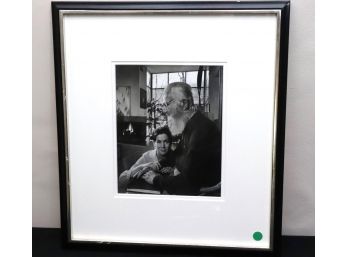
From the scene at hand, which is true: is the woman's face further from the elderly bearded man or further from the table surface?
the table surface

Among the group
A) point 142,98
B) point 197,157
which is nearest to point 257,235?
point 197,157

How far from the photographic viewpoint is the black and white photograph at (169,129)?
0.67 metres

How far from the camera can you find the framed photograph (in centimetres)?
65

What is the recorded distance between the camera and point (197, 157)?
69 centimetres

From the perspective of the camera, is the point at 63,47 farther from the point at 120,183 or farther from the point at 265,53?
the point at 265,53

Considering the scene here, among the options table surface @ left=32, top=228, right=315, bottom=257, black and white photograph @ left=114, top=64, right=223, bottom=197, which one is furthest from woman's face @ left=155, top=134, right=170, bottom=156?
table surface @ left=32, top=228, right=315, bottom=257

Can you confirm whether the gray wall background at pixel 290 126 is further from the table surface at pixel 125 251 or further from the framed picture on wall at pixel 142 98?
the framed picture on wall at pixel 142 98

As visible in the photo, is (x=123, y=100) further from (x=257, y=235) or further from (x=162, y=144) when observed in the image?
(x=257, y=235)

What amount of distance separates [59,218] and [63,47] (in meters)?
0.42

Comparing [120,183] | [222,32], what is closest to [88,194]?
[120,183]

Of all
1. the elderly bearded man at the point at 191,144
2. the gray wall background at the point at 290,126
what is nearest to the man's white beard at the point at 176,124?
the elderly bearded man at the point at 191,144

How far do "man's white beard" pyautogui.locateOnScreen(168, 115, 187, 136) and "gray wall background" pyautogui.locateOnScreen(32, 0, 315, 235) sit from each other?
0.24 metres

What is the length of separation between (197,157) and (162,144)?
0.08m

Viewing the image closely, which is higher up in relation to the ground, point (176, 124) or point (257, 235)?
point (176, 124)
